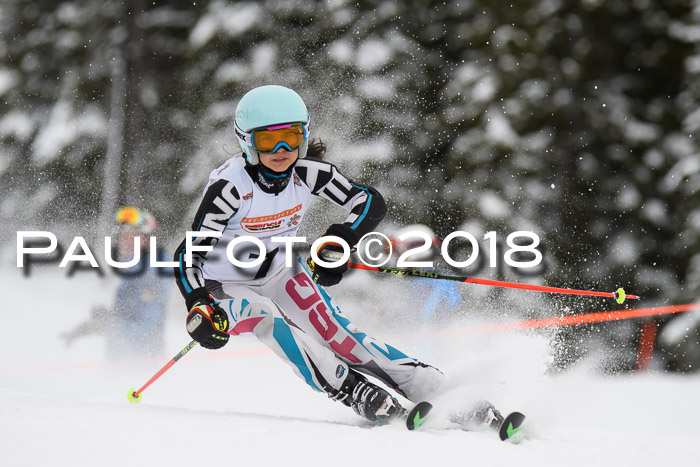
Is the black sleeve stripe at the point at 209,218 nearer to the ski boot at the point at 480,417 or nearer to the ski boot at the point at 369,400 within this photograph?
the ski boot at the point at 369,400

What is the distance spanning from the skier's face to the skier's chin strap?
3cm

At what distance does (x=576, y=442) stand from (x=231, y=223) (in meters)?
1.82

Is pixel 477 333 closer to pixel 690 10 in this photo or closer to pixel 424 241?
pixel 424 241

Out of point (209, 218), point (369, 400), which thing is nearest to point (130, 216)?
Answer: point (209, 218)

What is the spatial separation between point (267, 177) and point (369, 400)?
3.60ft

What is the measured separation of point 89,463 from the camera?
232cm

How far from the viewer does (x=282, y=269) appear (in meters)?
3.51

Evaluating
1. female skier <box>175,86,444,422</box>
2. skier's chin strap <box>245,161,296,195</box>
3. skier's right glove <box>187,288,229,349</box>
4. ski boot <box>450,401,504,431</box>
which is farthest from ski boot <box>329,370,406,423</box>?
skier's chin strap <box>245,161,296,195</box>

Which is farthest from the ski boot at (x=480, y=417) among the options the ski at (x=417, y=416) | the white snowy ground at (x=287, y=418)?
the ski at (x=417, y=416)

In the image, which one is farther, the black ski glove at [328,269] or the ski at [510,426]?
the black ski glove at [328,269]

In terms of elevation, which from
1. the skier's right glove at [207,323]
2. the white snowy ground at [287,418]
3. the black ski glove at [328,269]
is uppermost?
the black ski glove at [328,269]

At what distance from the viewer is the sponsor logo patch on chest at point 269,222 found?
336 cm

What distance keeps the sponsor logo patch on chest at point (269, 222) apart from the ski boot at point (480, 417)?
1.20 metres

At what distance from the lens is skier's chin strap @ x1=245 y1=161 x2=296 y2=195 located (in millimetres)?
3275
